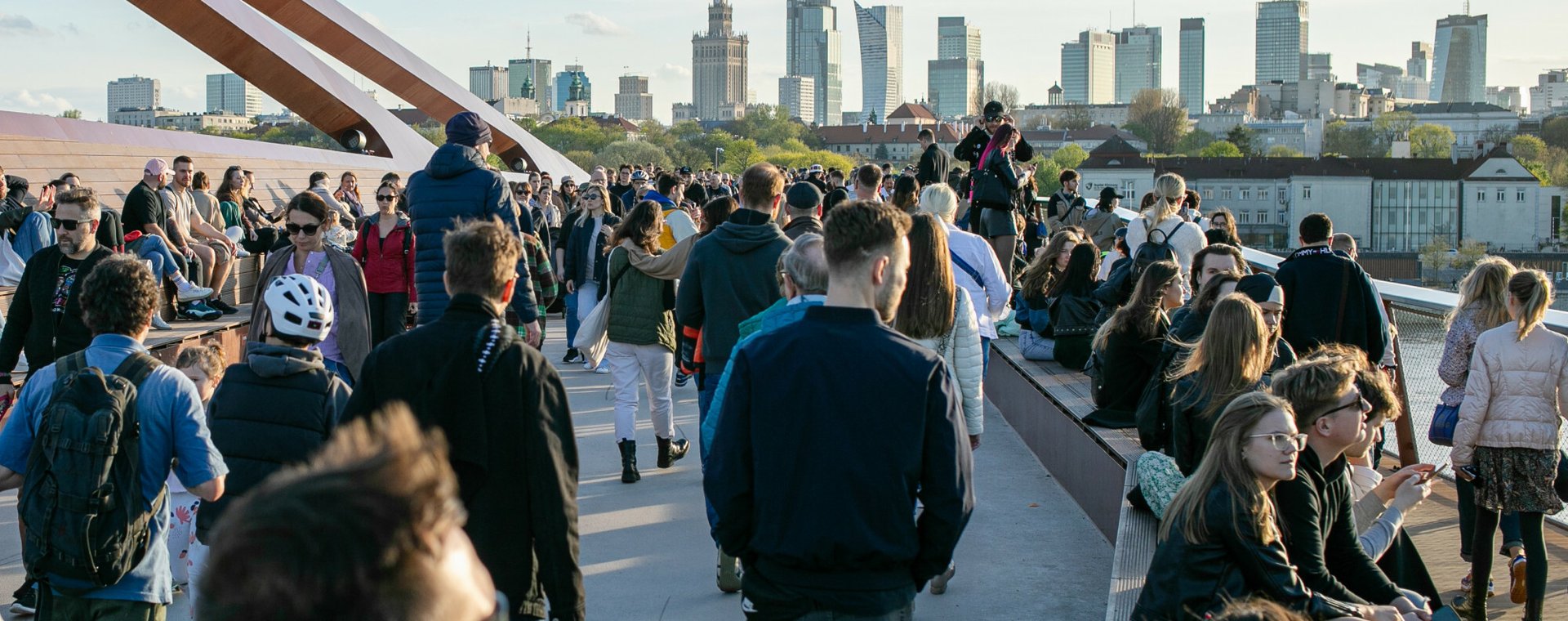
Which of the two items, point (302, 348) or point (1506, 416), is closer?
point (302, 348)

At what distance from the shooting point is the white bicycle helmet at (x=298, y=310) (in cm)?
388

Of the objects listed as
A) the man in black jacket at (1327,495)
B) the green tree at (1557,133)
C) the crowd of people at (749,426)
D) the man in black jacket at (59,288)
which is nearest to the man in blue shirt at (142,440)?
the crowd of people at (749,426)

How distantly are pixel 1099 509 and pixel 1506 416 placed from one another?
1.86 metres

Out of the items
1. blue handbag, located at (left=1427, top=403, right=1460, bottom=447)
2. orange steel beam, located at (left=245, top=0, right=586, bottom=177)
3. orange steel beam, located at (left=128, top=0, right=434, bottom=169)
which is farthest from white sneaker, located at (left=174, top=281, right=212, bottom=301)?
orange steel beam, located at (left=245, top=0, right=586, bottom=177)

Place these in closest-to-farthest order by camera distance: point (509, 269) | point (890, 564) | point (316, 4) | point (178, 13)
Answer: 1. point (890, 564)
2. point (509, 269)
3. point (178, 13)
4. point (316, 4)

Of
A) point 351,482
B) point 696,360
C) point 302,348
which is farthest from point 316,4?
point 351,482

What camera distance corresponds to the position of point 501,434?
3406mm

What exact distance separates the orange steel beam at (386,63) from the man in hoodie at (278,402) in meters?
24.2

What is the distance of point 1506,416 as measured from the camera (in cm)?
568

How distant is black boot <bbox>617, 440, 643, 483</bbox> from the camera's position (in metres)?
7.45

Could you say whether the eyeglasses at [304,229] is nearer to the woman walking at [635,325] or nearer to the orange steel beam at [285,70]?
the woman walking at [635,325]

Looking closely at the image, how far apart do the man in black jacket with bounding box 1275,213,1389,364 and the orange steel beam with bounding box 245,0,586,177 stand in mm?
22820

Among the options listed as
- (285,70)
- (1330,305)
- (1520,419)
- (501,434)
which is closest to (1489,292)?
(1520,419)

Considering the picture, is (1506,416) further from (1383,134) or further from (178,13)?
(1383,134)
